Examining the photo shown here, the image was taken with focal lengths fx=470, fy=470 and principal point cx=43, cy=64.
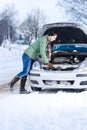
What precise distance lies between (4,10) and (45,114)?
75186 millimetres

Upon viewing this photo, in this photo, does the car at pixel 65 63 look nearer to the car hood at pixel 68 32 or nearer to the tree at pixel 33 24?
the car hood at pixel 68 32

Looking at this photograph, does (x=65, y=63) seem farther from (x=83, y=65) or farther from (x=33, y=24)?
(x=33, y=24)

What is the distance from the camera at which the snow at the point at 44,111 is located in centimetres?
716

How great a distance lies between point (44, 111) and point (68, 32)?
4.49 metres

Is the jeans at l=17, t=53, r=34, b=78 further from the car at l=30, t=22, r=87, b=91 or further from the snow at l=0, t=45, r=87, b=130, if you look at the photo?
the snow at l=0, t=45, r=87, b=130

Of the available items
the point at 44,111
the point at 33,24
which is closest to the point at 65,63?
the point at 44,111

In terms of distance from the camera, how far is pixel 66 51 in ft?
39.3

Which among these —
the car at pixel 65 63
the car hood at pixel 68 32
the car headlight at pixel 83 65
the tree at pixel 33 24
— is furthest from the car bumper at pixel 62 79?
the tree at pixel 33 24

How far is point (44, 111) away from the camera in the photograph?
27.6 feet

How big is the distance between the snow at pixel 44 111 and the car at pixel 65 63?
0.26 meters

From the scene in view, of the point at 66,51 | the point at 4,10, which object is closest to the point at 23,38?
the point at 4,10

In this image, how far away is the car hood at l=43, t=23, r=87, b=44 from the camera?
39.9ft

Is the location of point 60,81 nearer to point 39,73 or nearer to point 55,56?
point 39,73

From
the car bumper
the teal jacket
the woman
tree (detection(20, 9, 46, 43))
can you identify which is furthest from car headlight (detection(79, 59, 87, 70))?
tree (detection(20, 9, 46, 43))
